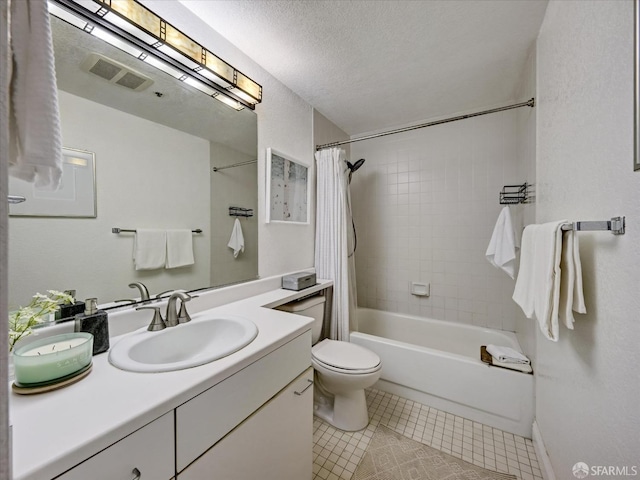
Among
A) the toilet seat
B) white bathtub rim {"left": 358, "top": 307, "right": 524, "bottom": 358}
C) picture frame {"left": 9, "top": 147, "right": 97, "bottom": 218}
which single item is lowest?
white bathtub rim {"left": 358, "top": 307, "right": 524, "bottom": 358}

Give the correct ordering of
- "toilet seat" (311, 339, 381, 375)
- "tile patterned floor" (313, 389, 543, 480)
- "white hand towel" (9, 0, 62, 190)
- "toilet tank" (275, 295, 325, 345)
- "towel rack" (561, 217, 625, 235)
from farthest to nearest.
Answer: "toilet tank" (275, 295, 325, 345) → "toilet seat" (311, 339, 381, 375) → "tile patterned floor" (313, 389, 543, 480) → "towel rack" (561, 217, 625, 235) → "white hand towel" (9, 0, 62, 190)

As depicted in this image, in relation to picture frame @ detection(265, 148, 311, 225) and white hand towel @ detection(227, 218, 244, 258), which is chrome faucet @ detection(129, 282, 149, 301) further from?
picture frame @ detection(265, 148, 311, 225)

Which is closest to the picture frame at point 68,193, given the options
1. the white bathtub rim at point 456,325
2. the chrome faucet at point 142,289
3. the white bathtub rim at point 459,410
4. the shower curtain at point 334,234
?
the chrome faucet at point 142,289

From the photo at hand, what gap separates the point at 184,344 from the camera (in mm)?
1052

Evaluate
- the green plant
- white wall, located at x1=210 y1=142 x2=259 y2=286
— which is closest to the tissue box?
white wall, located at x1=210 y1=142 x2=259 y2=286

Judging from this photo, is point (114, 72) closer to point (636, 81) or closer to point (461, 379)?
point (636, 81)

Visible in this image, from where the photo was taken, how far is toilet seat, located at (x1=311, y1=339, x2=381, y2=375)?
1.52 m

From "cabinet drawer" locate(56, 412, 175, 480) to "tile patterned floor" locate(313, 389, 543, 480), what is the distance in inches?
41.3

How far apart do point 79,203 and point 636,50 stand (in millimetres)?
1641

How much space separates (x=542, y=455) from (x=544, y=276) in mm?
1094

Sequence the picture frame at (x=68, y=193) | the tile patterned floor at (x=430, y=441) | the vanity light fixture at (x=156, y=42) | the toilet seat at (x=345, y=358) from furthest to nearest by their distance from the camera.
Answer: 1. the toilet seat at (x=345, y=358)
2. the tile patterned floor at (x=430, y=441)
3. the vanity light fixture at (x=156, y=42)
4. the picture frame at (x=68, y=193)

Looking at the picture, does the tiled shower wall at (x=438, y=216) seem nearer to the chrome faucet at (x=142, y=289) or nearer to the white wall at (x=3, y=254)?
the chrome faucet at (x=142, y=289)

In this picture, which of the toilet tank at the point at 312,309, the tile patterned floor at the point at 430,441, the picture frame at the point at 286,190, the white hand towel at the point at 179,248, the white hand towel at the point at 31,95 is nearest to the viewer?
the white hand towel at the point at 31,95

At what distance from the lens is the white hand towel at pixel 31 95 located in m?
0.43
